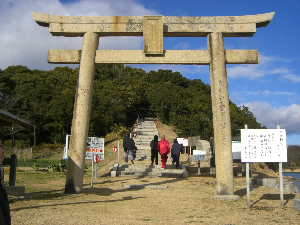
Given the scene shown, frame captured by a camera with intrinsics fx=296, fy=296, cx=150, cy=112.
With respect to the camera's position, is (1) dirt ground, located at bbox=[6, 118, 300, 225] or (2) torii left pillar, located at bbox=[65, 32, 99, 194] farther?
(2) torii left pillar, located at bbox=[65, 32, 99, 194]

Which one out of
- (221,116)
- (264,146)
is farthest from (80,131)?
(264,146)

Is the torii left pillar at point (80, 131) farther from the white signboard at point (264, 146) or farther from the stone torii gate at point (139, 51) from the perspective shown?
the white signboard at point (264, 146)

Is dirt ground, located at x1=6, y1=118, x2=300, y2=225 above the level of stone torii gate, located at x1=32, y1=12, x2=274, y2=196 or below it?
below

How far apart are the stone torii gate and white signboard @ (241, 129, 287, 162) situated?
1.82 m

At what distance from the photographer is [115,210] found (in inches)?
275

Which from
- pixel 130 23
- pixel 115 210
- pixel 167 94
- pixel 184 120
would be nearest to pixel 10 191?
pixel 115 210

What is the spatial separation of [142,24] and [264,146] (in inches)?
220

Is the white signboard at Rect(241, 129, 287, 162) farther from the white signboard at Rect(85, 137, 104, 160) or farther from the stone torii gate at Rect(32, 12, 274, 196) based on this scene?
the white signboard at Rect(85, 137, 104, 160)

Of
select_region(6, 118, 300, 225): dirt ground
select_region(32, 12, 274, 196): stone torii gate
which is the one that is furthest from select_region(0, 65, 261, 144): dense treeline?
select_region(6, 118, 300, 225): dirt ground

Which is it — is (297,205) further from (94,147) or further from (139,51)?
(94,147)

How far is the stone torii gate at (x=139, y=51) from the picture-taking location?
936cm

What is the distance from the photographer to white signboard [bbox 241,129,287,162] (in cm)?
747

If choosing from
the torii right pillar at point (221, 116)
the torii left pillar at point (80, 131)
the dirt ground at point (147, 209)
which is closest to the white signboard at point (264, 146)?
the dirt ground at point (147, 209)

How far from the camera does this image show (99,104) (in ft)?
120
